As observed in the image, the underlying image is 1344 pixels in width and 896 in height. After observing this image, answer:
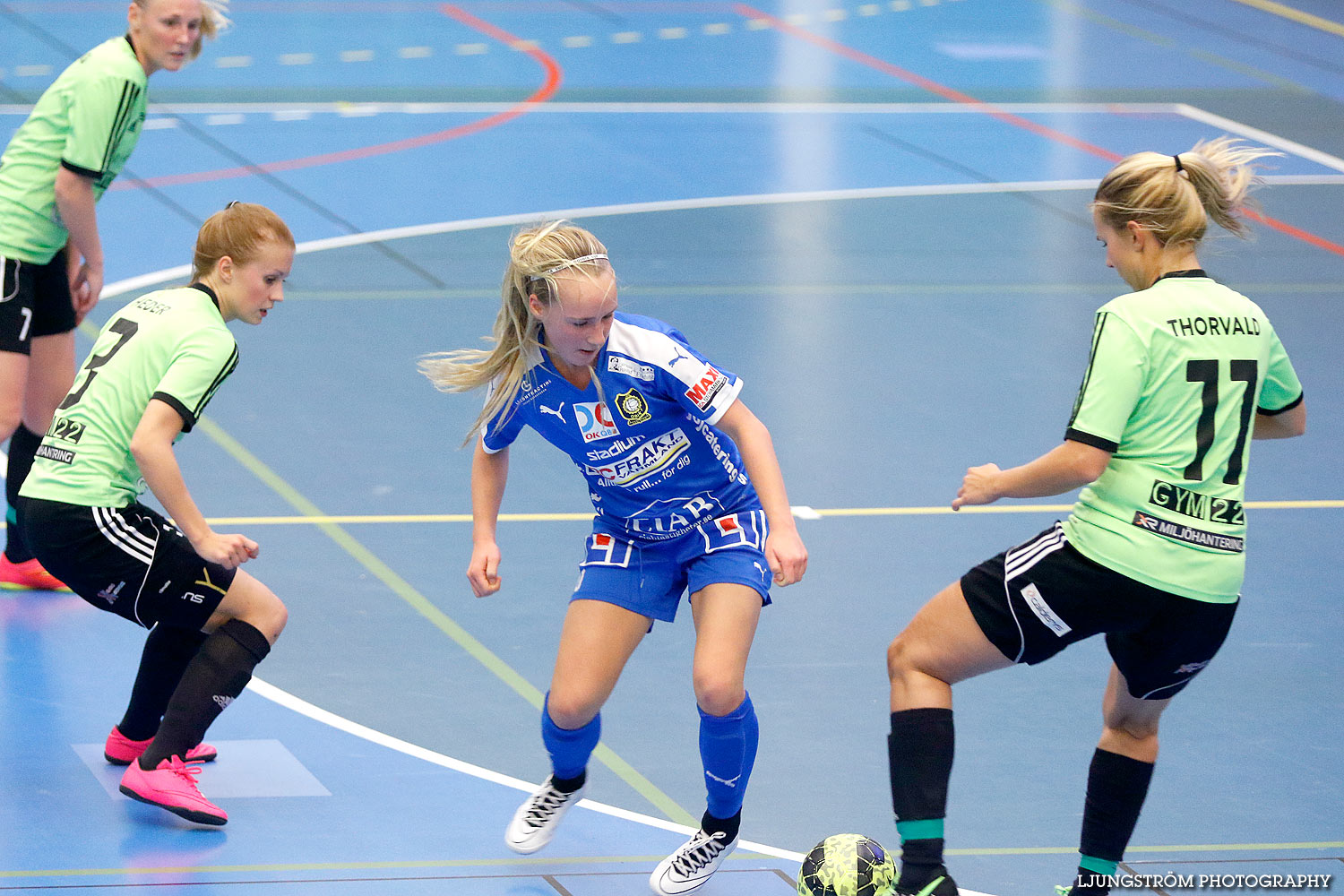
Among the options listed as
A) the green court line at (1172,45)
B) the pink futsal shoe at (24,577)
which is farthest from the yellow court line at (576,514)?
the green court line at (1172,45)

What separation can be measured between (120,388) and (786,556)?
73.5 inches

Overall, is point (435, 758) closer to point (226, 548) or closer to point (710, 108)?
point (226, 548)

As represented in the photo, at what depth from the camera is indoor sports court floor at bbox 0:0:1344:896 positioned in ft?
16.8

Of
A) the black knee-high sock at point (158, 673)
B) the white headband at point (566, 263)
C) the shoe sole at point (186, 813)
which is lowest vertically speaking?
the shoe sole at point (186, 813)

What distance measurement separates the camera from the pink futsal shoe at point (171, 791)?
192 inches

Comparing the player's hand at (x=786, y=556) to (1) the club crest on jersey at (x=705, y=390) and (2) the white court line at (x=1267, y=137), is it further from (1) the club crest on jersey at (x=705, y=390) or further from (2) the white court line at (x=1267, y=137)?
(2) the white court line at (x=1267, y=137)

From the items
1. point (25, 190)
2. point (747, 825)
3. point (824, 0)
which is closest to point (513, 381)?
point (747, 825)

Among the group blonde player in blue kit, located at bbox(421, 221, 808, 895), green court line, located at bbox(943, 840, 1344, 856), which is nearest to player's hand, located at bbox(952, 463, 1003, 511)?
blonde player in blue kit, located at bbox(421, 221, 808, 895)

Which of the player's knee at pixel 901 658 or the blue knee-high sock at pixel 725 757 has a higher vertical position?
the player's knee at pixel 901 658

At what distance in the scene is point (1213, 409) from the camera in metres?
4.12

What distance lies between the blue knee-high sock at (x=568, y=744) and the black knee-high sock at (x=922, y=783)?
943mm

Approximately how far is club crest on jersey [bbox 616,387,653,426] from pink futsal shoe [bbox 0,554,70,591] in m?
2.94

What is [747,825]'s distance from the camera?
16.8 feet

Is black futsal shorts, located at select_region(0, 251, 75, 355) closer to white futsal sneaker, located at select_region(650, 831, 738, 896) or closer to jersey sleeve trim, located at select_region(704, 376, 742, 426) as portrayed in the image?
jersey sleeve trim, located at select_region(704, 376, 742, 426)
